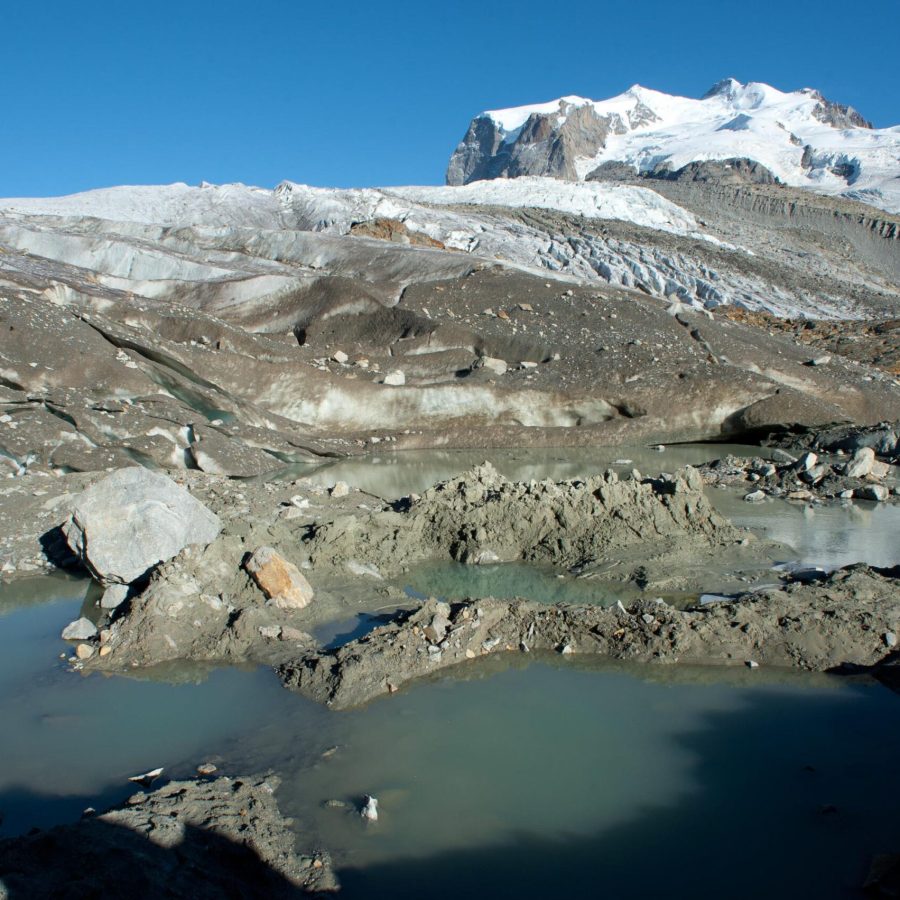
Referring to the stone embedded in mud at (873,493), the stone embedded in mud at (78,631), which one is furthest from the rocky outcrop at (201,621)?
the stone embedded in mud at (873,493)

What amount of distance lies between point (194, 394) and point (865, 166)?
7381cm

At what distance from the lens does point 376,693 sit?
4766 mm

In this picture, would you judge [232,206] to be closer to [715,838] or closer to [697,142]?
[715,838]

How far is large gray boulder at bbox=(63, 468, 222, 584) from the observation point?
623 cm

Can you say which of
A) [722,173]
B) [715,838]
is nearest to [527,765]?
[715,838]

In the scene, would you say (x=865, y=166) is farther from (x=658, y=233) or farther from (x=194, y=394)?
(x=194, y=394)

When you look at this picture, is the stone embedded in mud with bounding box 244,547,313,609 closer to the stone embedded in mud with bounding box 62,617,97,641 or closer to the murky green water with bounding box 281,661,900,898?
the stone embedded in mud with bounding box 62,617,97,641

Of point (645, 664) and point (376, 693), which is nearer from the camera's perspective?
point (376, 693)

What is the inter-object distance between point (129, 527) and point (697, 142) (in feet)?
270

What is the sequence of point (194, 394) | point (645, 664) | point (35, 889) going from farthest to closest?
point (194, 394)
point (645, 664)
point (35, 889)

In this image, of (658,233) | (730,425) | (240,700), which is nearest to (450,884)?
(240,700)

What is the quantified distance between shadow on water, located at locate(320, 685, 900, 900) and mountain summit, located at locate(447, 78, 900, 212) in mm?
67478

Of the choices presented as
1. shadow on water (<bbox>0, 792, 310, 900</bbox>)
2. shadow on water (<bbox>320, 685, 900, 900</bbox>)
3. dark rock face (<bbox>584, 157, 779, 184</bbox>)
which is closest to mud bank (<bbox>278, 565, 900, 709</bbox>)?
shadow on water (<bbox>320, 685, 900, 900</bbox>)

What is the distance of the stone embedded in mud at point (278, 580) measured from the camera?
19.7ft
